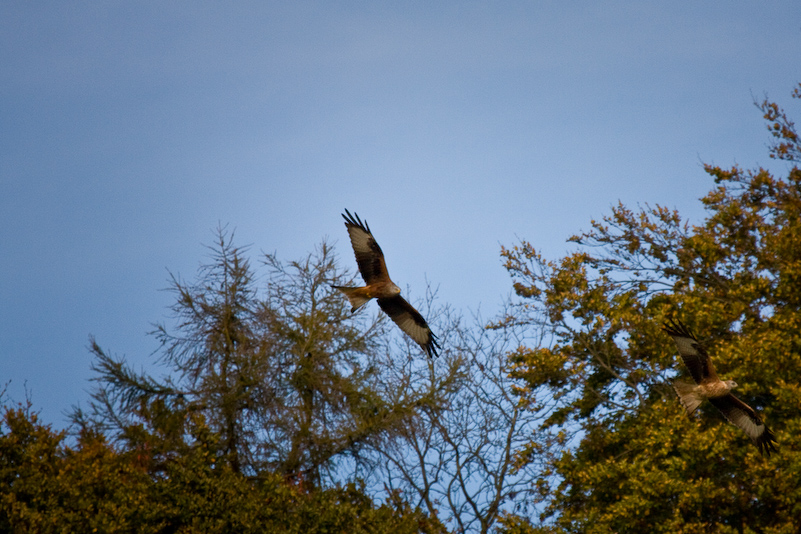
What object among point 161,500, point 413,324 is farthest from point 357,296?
point 161,500

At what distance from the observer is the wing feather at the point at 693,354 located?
9.76 meters

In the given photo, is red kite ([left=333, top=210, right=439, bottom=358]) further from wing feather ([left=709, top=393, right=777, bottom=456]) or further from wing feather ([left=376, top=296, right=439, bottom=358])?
wing feather ([left=709, top=393, right=777, bottom=456])

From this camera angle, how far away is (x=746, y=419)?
11516mm

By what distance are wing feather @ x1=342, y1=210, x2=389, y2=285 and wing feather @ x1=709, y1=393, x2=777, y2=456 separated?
460 centimetres

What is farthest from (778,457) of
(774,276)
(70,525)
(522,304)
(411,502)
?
(70,525)

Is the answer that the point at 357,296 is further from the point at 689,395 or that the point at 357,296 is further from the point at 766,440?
the point at 766,440

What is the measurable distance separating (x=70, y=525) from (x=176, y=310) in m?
7.10

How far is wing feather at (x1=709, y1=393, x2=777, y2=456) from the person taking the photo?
10828 millimetres

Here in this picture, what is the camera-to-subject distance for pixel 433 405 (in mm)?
18094

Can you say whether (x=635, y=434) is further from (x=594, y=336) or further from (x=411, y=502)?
(x=411, y=502)

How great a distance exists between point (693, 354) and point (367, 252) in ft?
13.5

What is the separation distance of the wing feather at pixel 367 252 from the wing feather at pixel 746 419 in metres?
4.60

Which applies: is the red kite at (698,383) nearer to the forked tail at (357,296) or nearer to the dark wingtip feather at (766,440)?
the dark wingtip feather at (766,440)

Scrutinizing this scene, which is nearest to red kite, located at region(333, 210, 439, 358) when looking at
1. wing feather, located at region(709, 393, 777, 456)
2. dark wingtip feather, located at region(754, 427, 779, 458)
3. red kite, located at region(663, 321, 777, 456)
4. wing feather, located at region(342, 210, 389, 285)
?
wing feather, located at region(342, 210, 389, 285)
